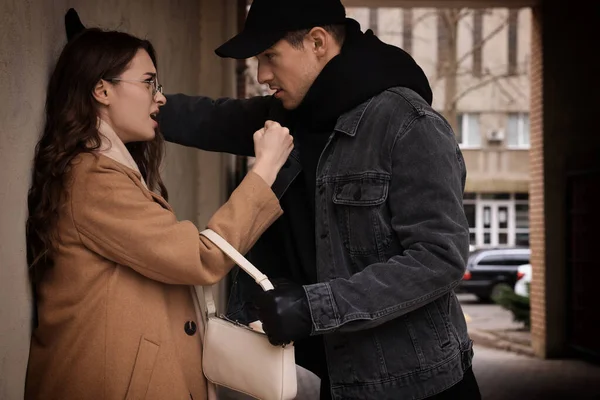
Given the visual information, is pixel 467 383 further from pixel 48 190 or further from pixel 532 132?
pixel 532 132

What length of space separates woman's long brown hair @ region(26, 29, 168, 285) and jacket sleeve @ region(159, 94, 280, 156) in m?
0.75

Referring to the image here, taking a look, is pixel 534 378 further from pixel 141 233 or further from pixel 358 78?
pixel 141 233

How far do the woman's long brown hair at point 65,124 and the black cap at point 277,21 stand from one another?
0.34 meters

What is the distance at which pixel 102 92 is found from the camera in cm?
291

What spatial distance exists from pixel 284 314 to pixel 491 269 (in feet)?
74.0

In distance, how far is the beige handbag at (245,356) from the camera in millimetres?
2686

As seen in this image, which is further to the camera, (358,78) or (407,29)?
(407,29)

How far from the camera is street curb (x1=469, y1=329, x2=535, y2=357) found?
14.0m

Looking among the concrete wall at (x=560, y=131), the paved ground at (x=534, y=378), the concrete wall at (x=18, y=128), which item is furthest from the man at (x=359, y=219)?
the concrete wall at (x=560, y=131)

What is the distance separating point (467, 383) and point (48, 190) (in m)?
1.49

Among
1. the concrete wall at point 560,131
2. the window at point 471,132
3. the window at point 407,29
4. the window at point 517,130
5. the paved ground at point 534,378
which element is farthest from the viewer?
the window at point 471,132

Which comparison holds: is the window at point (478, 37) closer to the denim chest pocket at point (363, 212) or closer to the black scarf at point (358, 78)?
the black scarf at point (358, 78)

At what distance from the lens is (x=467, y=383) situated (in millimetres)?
3025

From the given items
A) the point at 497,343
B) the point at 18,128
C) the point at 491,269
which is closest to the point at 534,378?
the point at 497,343
